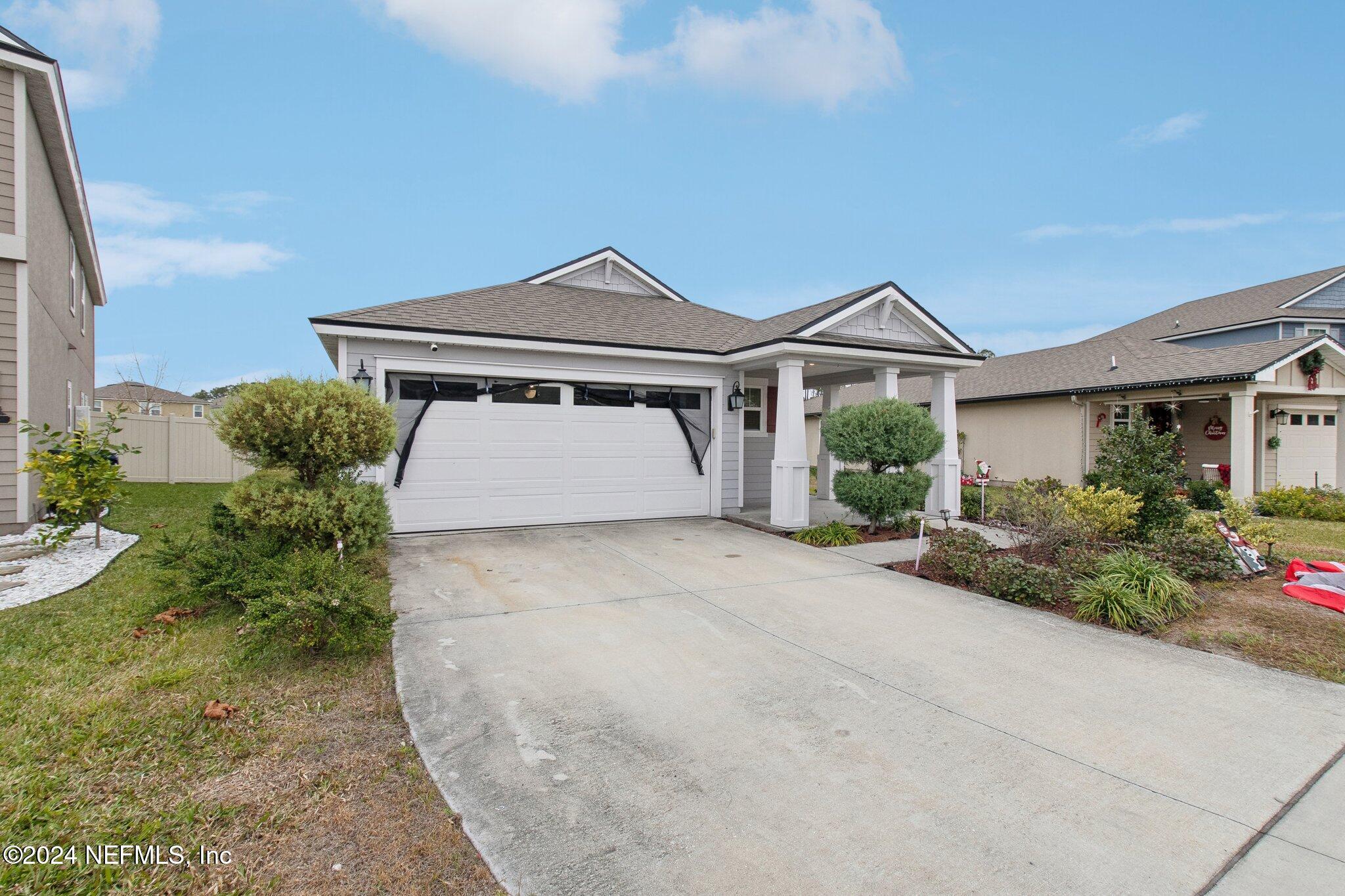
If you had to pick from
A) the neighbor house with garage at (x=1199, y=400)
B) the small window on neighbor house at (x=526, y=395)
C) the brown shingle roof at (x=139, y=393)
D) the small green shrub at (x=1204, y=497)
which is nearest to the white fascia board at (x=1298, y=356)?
the neighbor house with garage at (x=1199, y=400)

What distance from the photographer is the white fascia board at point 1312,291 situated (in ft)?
68.0

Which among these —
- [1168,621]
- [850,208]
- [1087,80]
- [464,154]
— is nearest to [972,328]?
[850,208]

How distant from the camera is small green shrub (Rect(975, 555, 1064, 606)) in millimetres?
5875

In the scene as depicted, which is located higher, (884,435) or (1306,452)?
(884,435)

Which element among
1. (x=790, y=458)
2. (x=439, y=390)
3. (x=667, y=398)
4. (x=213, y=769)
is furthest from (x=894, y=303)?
(x=213, y=769)

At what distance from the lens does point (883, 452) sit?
8.93 m

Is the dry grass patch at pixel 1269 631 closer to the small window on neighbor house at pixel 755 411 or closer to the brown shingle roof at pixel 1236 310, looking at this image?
the small window on neighbor house at pixel 755 411

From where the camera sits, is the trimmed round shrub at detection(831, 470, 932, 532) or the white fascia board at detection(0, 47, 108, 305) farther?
the trimmed round shrub at detection(831, 470, 932, 532)

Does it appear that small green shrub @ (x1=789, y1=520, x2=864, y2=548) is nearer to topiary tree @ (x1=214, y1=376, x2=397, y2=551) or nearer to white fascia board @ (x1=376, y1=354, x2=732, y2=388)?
white fascia board @ (x1=376, y1=354, x2=732, y2=388)

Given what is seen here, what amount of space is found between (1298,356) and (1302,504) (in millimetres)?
3407

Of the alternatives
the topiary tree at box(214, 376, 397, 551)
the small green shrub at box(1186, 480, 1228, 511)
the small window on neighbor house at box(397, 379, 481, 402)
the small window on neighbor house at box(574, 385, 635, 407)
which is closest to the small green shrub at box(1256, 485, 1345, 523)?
the small green shrub at box(1186, 480, 1228, 511)

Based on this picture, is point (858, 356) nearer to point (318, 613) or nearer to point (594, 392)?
point (594, 392)

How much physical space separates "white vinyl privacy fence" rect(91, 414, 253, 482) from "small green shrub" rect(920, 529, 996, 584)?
50.2 ft

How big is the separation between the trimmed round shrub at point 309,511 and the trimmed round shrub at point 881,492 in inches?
250
